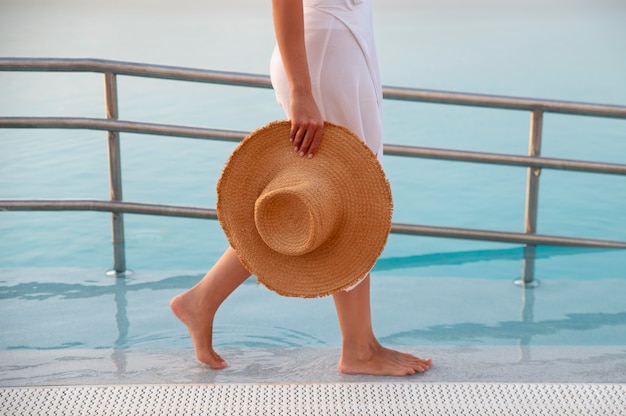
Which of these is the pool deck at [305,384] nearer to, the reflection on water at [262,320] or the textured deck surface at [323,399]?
the textured deck surface at [323,399]

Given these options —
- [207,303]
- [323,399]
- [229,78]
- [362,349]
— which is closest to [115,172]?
[229,78]

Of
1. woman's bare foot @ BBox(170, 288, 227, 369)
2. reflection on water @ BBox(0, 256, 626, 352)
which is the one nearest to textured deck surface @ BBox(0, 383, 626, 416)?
woman's bare foot @ BBox(170, 288, 227, 369)

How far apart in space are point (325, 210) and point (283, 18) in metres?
0.37

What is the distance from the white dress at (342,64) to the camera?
6.27 feet

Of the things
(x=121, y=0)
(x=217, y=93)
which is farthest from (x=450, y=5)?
(x=217, y=93)

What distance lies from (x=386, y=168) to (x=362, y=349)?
158 inches

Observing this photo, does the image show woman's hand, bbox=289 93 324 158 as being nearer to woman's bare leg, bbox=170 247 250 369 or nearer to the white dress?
the white dress

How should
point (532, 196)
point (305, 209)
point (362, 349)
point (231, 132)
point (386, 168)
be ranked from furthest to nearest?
point (386, 168)
point (532, 196)
point (231, 132)
point (362, 349)
point (305, 209)

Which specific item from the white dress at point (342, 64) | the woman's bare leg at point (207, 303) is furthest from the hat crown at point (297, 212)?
the woman's bare leg at point (207, 303)

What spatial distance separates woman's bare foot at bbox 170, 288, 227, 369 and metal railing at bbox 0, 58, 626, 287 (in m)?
0.65

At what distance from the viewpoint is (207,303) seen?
218cm

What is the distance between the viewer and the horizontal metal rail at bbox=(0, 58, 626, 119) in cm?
267

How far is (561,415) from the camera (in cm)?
182

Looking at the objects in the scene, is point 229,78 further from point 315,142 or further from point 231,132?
point 315,142
